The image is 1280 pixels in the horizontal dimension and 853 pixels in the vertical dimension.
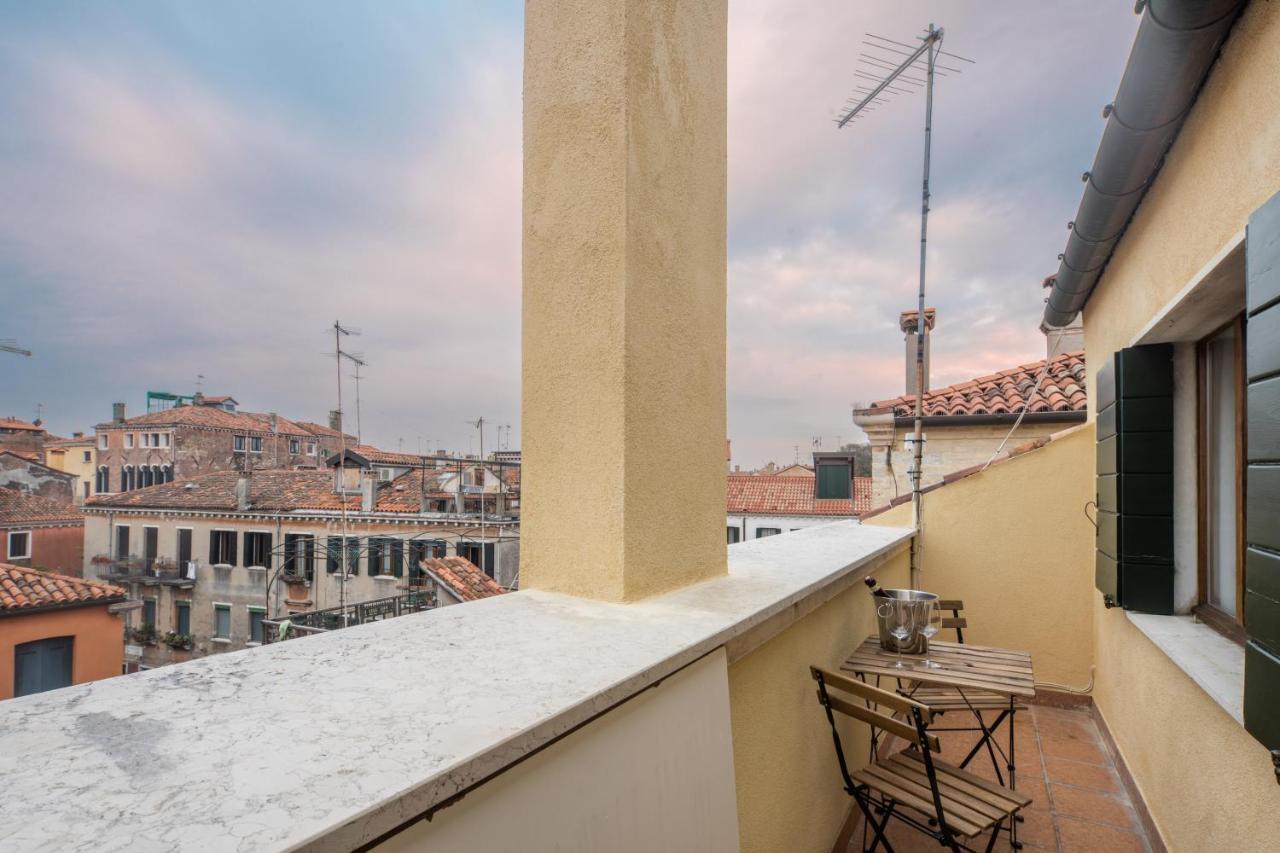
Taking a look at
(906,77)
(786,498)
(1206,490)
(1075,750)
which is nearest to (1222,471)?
(1206,490)

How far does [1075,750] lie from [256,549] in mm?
20076

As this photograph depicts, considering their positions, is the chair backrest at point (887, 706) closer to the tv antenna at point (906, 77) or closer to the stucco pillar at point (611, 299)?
the stucco pillar at point (611, 299)

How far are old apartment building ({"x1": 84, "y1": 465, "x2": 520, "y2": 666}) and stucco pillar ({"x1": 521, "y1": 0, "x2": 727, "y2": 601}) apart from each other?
1494 centimetres

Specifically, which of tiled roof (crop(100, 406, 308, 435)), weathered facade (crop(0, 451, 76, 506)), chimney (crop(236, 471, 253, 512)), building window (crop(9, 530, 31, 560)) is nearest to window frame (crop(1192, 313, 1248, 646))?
weathered facade (crop(0, 451, 76, 506))

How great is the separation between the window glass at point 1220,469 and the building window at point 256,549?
20315 millimetres

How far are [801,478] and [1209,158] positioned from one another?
16.1 m

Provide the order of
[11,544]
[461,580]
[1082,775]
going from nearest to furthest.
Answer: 1. [1082,775]
2. [461,580]
3. [11,544]

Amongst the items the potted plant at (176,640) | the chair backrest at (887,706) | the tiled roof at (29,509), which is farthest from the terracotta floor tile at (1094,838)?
the potted plant at (176,640)

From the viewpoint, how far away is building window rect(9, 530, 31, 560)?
32.4ft

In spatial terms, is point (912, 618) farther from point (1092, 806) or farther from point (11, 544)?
point (11, 544)

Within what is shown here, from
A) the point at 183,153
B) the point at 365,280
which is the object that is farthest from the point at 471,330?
the point at 365,280

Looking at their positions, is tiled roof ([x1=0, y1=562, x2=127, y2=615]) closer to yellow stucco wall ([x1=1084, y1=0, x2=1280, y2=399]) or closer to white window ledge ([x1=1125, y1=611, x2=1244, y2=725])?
white window ledge ([x1=1125, y1=611, x2=1244, y2=725])

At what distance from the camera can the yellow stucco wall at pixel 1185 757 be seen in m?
1.66

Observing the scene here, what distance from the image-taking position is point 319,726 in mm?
781
